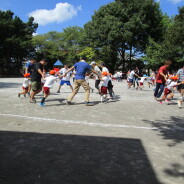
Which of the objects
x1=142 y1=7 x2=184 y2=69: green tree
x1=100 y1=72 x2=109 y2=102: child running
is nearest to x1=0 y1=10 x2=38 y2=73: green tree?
x1=142 y1=7 x2=184 y2=69: green tree

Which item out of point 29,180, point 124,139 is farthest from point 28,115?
point 29,180

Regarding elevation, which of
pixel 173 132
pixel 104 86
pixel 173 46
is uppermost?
pixel 173 46

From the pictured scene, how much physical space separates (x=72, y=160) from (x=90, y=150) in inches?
19.2

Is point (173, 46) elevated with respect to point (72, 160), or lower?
elevated

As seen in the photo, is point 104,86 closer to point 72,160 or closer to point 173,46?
point 72,160

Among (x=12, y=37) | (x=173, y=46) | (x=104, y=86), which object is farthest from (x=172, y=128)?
(x=12, y=37)

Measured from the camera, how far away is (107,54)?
120 feet

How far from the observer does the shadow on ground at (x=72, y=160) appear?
2.63 meters

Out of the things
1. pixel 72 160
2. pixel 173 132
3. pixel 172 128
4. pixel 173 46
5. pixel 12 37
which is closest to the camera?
pixel 72 160

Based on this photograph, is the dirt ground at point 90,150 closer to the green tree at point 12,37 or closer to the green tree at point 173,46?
the green tree at point 173,46

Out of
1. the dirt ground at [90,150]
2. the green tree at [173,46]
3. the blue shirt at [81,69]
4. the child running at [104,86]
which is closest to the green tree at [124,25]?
the green tree at [173,46]

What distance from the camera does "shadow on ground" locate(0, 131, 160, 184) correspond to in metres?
2.63

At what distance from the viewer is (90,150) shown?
3.52m

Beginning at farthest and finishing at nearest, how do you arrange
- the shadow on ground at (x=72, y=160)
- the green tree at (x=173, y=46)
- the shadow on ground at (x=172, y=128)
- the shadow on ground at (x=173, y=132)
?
the green tree at (x=173, y=46) < the shadow on ground at (x=172, y=128) < the shadow on ground at (x=173, y=132) < the shadow on ground at (x=72, y=160)
